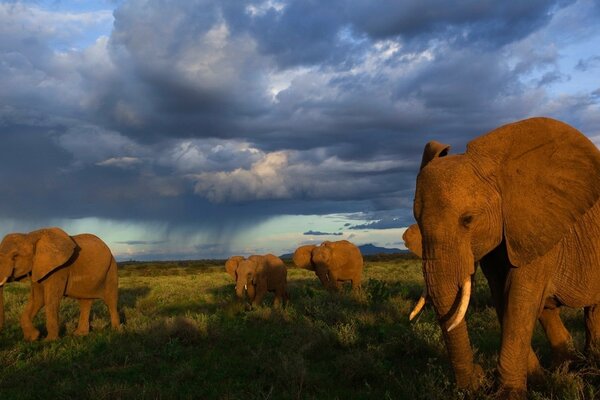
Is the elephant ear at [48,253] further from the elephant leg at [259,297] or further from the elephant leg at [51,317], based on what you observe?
the elephant leg at [259,297]

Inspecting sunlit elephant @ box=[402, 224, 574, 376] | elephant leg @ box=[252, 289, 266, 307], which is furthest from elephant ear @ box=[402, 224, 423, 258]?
elephant leg @ box=[252, 289, 266, 307]

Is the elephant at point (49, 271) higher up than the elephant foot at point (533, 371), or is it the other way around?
the elephant at point (49, 271)

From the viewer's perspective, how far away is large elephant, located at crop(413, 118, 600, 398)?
4270 mm

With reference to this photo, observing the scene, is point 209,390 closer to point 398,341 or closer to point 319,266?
point 398,341

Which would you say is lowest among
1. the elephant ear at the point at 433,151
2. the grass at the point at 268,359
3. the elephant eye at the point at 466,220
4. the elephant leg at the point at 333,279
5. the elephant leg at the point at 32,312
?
the elephant leg at the point at 333,279

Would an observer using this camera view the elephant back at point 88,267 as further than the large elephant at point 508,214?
Yes

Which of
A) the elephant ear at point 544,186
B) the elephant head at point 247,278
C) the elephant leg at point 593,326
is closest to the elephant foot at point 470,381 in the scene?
the elephant ear at point 544,186

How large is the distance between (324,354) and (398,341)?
1139mm

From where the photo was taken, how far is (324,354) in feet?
25.7

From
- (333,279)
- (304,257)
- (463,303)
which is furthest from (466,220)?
(304,257)

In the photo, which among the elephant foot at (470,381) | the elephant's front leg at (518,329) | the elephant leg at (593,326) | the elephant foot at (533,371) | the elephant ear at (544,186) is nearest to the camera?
the elephant ear at (544,186)

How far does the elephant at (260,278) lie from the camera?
630 inches

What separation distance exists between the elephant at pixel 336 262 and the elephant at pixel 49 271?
10.6 meters

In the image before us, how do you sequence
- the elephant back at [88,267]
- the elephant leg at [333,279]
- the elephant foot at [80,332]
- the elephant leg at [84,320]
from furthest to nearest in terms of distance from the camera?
the elephant leg at [333,279], the elephant back at [88,267], the elephant leg at [84,320], the elephant foot at [80,332]
